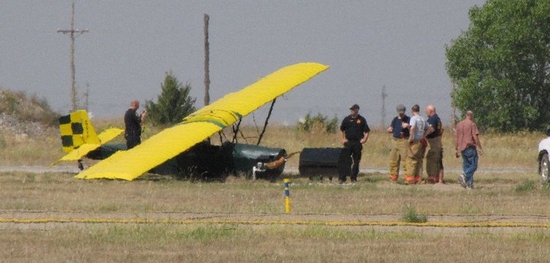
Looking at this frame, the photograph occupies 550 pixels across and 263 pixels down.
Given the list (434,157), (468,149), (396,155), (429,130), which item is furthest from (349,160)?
(468,149)

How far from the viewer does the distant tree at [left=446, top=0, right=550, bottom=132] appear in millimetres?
73125

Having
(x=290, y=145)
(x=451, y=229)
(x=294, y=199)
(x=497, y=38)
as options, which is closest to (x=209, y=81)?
(x=290, y=145)

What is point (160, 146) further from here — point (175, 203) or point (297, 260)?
point (297, 260)

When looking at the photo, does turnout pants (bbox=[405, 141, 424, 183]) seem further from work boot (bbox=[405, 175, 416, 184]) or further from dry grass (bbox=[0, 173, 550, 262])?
dry grass (bbox=[0, 173, 550, 262])

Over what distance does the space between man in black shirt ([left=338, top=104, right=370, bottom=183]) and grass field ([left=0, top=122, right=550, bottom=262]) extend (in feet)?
1.75

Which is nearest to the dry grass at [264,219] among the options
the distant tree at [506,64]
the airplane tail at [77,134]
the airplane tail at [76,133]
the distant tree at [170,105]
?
the airplane tail at [77,134]

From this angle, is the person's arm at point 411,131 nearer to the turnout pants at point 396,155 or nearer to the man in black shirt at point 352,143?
the turnout pants at point 396,155

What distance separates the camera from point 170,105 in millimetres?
59906

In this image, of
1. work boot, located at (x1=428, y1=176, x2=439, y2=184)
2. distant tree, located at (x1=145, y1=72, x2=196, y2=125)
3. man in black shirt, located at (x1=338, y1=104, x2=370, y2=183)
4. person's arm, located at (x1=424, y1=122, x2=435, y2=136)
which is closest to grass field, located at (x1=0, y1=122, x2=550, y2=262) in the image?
work boot, located at (x1=428, y1=176, x2=439, y2=184)

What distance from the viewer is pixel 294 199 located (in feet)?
73.0

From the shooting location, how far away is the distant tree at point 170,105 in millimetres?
59625

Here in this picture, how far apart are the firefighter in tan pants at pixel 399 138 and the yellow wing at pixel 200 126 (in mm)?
3256

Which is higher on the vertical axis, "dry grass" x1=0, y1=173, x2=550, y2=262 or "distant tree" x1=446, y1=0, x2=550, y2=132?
"distant tree" x1=446, y1=0, x2=550, y2=132

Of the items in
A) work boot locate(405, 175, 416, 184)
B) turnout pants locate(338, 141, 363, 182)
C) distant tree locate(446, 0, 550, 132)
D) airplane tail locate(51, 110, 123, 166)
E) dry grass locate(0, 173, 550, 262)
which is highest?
distant tree locate(446, 0, 550, 132)
